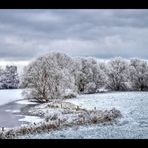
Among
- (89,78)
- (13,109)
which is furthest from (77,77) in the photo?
(13,109)

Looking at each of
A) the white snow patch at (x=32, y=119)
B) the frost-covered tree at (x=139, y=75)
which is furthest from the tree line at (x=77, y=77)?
the white snow patch at (x=32, y=119)

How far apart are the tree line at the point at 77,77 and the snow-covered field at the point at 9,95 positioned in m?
0.08

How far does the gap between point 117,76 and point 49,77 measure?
2.38 ft

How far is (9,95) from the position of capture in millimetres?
3939

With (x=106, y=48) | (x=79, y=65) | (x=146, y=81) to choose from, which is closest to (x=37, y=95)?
(x=79, y=65)

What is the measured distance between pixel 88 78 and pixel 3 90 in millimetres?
906

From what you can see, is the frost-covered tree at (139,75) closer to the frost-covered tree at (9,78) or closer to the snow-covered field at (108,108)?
the snow-covered field at (108,108)

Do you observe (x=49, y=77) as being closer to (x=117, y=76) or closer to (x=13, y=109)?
(x=13, y=109)

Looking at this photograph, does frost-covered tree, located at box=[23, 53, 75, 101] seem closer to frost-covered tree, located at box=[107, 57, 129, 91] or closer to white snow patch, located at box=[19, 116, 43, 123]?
white snow patch, located at box=[19, 116, 43, 123]

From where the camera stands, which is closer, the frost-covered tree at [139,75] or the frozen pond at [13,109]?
the frozen pond at [13,109]

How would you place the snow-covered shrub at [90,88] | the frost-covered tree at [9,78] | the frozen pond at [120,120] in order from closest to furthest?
the frozen pond at [120,120]
the frost-covered tree at [9,78]
the snow-covered shrub at [90,88]

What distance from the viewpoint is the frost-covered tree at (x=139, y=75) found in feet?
13.0
